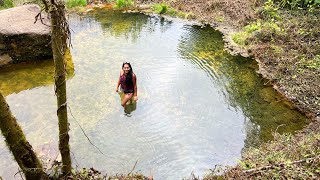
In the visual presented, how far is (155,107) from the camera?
820cm

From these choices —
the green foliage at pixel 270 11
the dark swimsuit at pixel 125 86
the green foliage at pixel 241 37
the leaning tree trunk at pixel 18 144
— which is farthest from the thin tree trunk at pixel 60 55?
the green foliage at pixel 270 11

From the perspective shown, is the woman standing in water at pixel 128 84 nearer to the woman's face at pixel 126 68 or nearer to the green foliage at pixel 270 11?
the woman's face at pixel 126 68

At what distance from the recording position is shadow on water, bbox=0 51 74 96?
889 centimetres

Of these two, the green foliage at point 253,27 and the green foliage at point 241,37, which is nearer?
Result: the green foliage at point 241,37

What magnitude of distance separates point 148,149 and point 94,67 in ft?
12.9

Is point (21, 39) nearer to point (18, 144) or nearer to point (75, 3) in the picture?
point (75, 3)

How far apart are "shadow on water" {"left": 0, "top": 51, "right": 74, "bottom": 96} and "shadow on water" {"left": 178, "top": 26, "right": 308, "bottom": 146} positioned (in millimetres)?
4297

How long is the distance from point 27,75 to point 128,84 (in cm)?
335

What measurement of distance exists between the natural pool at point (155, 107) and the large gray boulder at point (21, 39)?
1.31ft

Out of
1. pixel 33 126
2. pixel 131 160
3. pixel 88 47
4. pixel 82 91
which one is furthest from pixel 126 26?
pixel 131 160

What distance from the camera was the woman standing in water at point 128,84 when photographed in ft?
26.7

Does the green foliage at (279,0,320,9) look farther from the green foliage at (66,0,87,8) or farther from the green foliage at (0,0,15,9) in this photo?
the green foliage at (0,0,15,9)

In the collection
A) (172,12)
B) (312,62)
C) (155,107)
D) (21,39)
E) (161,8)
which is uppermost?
(161,8)

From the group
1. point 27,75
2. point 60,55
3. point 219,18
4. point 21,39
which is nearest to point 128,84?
point 27,75
